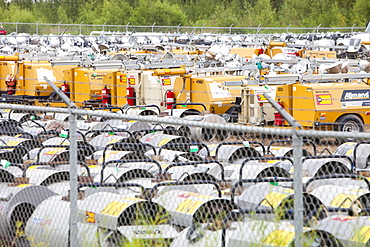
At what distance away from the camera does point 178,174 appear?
959cm

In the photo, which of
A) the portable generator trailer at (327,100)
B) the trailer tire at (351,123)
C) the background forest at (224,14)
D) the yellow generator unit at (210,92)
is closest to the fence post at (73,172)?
the portable generator trailer at (327,100)

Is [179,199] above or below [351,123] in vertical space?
below

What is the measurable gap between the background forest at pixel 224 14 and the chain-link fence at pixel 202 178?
41613 millimetres

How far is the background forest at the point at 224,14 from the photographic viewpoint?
199 ft

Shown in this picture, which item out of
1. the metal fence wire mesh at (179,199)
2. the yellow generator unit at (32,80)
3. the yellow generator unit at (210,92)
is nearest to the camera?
the metal fence wire mesh at (179,199)

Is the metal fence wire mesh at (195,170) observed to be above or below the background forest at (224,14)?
below

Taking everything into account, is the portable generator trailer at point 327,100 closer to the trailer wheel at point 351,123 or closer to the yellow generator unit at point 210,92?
the trailer wheel at point 351,123

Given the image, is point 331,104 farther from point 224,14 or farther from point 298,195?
point 224,14

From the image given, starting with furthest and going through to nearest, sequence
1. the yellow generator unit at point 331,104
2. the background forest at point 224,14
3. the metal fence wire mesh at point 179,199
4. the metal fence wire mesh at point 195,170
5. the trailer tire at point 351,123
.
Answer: the background forest at point 224,14 < the trailer tire at point 351,123 < the yellow generator unit at point 331,104 < the metal fence wire mesh at point 195,170 < the metal fence wire mesh at point 179,199

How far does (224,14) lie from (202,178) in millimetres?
58838

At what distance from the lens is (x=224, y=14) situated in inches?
2618

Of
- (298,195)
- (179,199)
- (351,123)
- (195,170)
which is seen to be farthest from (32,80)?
(298,195)

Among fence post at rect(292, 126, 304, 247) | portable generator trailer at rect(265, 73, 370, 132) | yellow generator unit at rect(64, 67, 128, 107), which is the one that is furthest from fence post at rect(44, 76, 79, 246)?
yellow generator unit at rect(64, 67, 128, 107)

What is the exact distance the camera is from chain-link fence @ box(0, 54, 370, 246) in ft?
18.9
